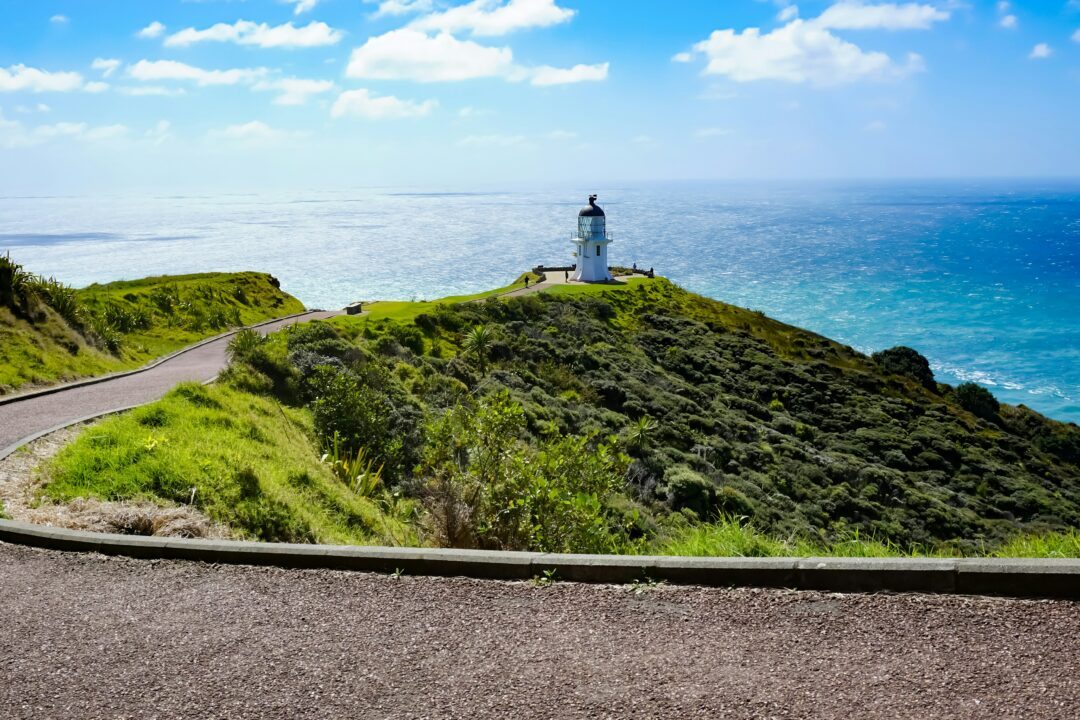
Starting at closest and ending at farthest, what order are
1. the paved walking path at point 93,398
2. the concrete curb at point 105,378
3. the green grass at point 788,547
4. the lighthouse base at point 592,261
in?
the green grass at point 788,547 < the paved walking path at point 93,398 < the concrete curb at point 105,378 < the lighthouse base at point 592,261

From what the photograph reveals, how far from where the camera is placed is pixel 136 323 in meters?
31.1

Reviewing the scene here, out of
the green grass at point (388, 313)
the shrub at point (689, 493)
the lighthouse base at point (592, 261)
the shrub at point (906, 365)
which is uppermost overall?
Answer: the lighthouse base at point (592, 261)

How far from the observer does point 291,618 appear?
234 inches

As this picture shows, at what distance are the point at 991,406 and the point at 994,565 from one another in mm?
56517

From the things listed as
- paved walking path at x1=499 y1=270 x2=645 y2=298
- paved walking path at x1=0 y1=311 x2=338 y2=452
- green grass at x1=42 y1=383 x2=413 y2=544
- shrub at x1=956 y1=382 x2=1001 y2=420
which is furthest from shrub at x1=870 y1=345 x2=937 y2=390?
green grass at x1=42 y1=383 x2=413 y2=544

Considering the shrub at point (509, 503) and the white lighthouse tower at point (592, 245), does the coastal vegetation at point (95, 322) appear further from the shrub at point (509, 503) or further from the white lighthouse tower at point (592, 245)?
the white lighthouse tower at point (592, 245)

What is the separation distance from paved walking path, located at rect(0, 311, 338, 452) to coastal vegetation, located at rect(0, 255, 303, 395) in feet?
3.12

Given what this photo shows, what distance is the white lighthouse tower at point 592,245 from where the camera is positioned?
2660 inches

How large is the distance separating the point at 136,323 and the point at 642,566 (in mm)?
30238

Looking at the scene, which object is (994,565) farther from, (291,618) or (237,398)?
(237,398)

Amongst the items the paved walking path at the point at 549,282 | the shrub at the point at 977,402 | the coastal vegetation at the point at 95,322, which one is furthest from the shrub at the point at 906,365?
the coastal vegetation at the point at 95,322

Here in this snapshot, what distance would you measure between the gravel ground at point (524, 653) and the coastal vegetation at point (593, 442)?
159cm

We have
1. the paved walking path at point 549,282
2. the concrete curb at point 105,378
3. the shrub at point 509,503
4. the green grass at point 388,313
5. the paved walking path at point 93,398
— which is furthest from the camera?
the paved walking path at point 549,282

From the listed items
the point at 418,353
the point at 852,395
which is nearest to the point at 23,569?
the point at 418,353
